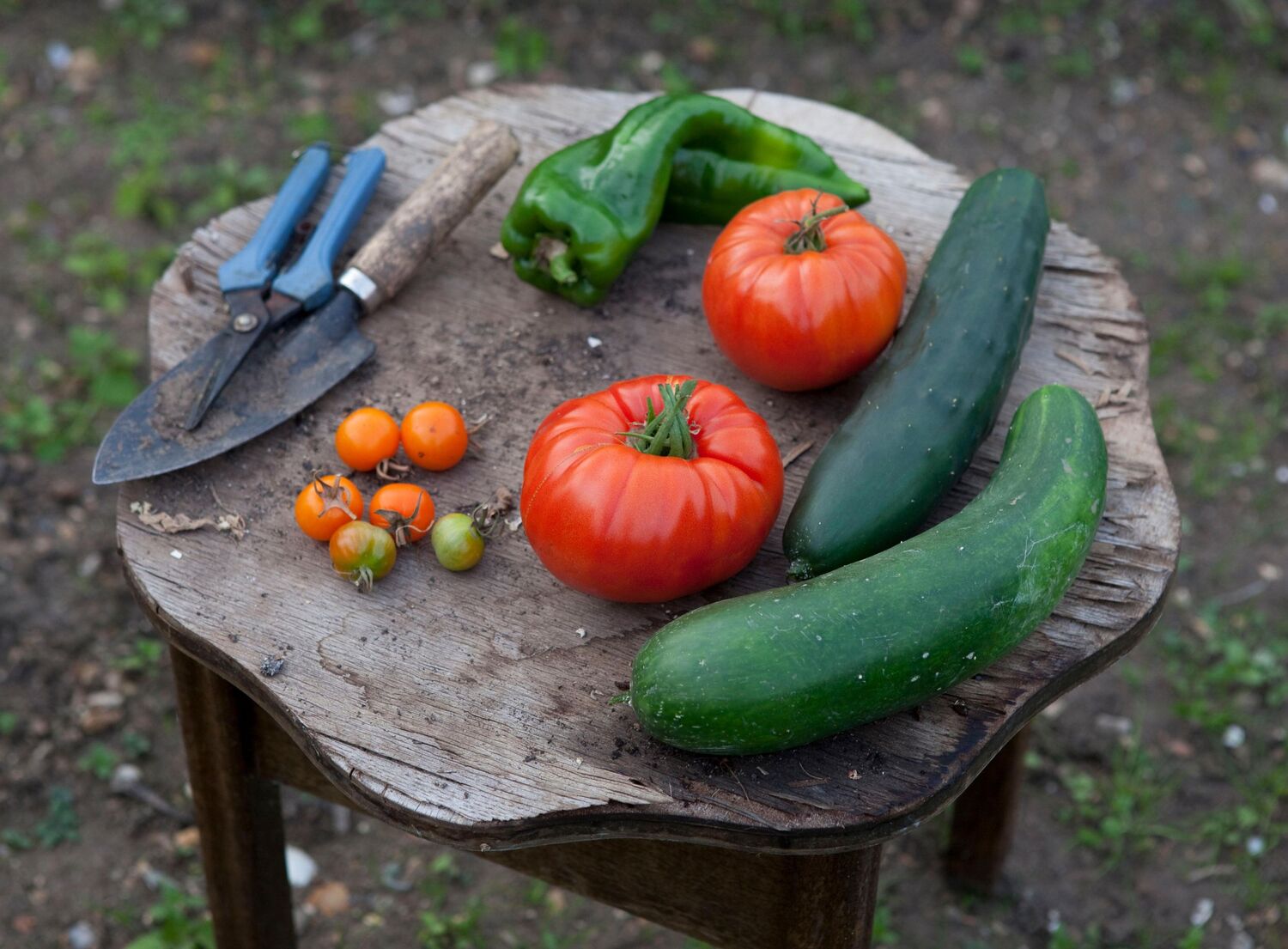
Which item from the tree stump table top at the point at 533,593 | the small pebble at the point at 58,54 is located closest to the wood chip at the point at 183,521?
the tree stump table top at the point at 533,593

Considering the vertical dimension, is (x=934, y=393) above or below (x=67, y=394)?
above

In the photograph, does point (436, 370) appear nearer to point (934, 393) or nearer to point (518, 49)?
point (934, 393)

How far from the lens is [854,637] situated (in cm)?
168

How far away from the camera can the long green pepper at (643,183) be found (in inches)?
96.7

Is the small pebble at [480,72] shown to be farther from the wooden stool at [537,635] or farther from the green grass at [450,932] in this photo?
the green grass at [450,932]

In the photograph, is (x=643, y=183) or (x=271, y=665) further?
(x=643, y=183)

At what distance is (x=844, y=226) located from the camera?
7.52 ft

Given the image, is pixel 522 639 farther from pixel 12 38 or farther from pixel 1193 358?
pixel 12 38

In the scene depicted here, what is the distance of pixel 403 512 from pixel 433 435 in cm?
16

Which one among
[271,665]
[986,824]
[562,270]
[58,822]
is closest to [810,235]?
[562,270]

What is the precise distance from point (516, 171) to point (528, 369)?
2.10 feet

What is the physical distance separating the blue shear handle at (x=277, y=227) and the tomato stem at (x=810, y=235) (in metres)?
1.04

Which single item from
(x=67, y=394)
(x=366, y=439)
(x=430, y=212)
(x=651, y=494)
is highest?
(x=430, y=212)

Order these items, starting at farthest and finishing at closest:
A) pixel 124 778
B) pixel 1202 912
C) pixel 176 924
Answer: pixel 124 778 → pixel 1202 912 → pixel 176 924
